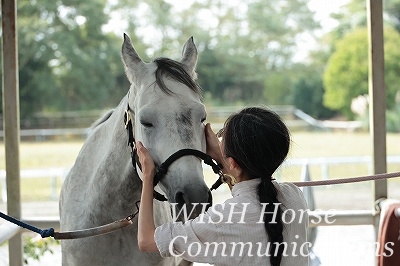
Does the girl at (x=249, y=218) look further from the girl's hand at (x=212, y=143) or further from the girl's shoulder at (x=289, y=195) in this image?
the girl's hand at (x=212, y=143)

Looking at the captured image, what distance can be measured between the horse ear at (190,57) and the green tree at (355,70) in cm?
1532

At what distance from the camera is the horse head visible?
142cm

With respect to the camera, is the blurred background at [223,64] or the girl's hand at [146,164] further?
the blurred background at [223,64]

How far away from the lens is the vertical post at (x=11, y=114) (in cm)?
263

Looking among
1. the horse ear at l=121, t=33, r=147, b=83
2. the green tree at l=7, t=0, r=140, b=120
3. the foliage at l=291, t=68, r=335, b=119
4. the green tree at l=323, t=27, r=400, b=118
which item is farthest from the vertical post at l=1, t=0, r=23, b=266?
the foliage at l=291, t=68, r=335, b=119

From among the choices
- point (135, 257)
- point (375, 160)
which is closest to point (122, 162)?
point (135, 257)

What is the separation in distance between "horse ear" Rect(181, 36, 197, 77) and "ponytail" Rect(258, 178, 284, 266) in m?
0.63

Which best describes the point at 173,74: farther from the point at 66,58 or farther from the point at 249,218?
the point at 66,58

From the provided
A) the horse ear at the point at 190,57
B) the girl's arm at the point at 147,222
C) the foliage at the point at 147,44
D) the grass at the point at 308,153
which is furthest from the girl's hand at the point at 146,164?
the foliage at the point at 147,44

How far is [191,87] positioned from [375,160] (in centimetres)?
139

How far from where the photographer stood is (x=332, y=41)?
20.6m

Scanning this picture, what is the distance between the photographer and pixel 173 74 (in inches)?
64.0

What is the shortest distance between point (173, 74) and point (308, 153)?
13.5 meters

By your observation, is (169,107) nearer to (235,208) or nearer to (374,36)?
(235,208)
